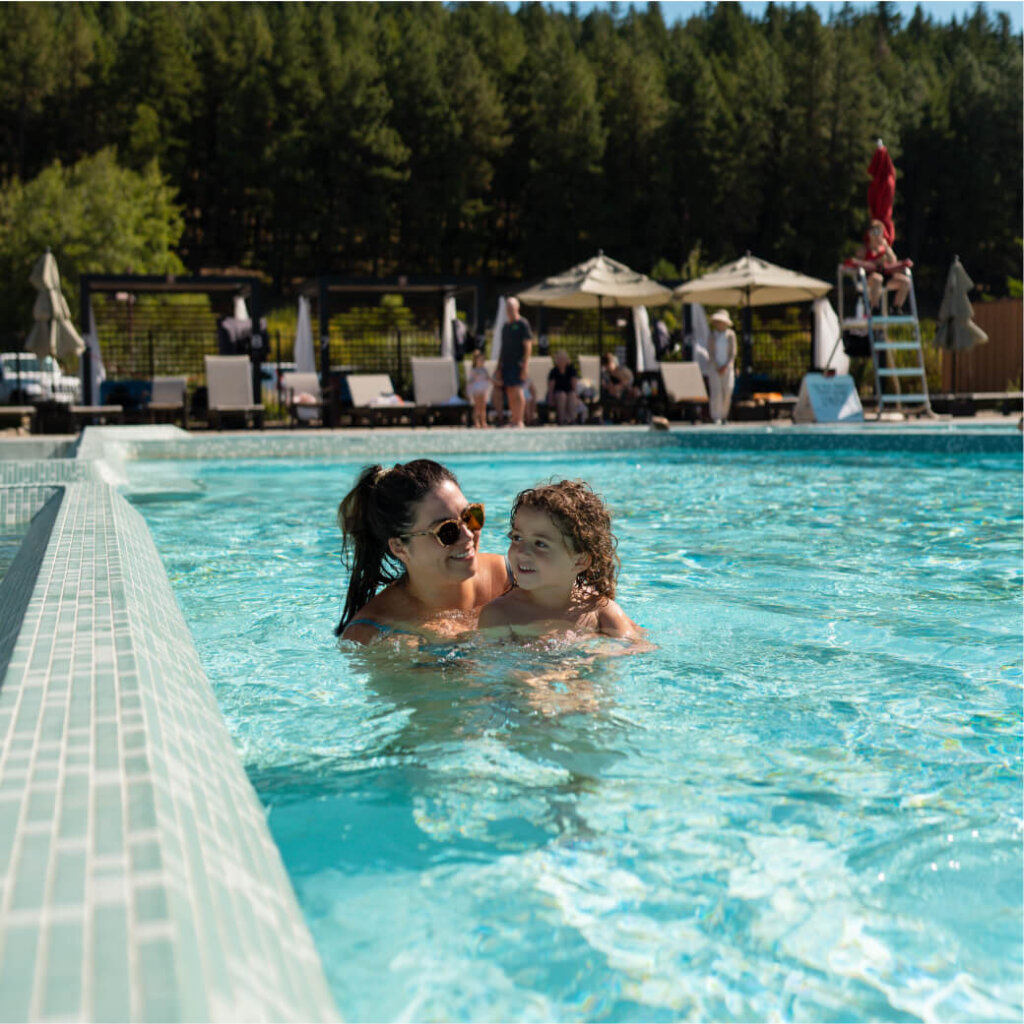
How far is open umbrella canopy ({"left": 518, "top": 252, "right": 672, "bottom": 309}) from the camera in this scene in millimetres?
18172

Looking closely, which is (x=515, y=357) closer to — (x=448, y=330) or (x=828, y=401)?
(x=828, y=401)

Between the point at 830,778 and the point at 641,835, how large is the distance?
62 cm

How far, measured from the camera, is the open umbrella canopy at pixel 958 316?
1833cm

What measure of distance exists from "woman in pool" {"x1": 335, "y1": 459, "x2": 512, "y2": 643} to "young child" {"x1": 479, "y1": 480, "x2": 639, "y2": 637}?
156mm

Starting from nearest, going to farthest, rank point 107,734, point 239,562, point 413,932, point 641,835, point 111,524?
point 107,734 → point 413,932 → point 641,835 → point 111,524 → point 239,562

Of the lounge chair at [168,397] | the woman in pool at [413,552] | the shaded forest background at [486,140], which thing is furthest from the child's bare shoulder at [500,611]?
the shaded forest background at [486,140]

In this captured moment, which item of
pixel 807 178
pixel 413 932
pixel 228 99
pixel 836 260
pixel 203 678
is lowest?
pixel 413 932

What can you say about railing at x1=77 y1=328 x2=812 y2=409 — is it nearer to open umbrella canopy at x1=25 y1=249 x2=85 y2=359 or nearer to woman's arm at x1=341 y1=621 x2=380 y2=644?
open umbrella canopy at x1=25 y1=249 x2=85 y2=359

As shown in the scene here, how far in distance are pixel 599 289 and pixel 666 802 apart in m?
16.2

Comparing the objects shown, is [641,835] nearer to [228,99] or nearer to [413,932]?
[413,932]

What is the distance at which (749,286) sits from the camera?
59.6 ft

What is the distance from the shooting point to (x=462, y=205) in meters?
68.9

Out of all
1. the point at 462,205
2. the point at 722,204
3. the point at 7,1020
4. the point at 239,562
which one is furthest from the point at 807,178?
the point at 7,1020

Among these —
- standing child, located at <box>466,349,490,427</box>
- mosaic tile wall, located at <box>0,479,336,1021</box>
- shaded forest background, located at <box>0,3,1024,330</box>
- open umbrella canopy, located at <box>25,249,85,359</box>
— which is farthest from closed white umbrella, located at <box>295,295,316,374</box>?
shaded forest background, located at <box>0,3,1024,330</box>
